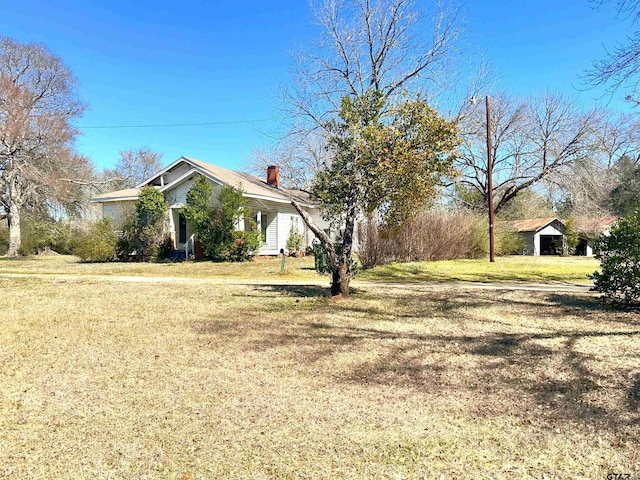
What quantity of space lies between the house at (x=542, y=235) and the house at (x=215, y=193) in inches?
646

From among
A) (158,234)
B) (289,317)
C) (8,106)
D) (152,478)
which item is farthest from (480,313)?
(8,106)

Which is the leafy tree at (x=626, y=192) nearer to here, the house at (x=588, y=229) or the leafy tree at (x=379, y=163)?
the house at (x=588, y=229)

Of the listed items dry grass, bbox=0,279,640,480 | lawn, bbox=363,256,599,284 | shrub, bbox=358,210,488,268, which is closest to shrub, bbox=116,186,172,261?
shrub, bbox=358,210,488,268

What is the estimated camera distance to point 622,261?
7.71 metres

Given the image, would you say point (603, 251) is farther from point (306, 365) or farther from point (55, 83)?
point (55, 83)

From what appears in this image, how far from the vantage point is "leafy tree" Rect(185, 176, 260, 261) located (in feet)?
58.3

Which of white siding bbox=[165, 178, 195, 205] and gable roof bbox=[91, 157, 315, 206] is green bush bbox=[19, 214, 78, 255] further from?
white siding bbox=[165, 178, 195, 205]

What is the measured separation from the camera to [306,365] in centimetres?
483

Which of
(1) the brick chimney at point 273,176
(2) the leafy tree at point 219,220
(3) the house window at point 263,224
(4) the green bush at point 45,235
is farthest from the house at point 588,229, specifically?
(4) the green bush at point 45,235

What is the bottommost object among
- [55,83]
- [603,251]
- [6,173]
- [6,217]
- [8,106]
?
[603,251]

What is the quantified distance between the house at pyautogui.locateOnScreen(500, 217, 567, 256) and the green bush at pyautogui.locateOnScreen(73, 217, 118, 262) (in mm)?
24363

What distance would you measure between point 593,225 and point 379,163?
95.9 feet

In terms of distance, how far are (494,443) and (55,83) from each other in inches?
1226

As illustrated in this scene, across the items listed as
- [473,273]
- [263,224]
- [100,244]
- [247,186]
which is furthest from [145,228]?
[473,273]
